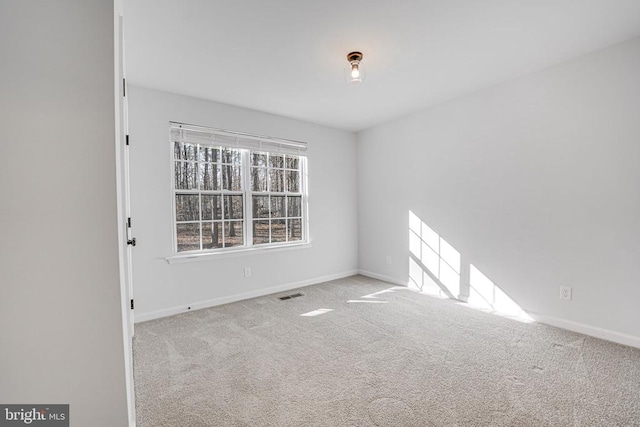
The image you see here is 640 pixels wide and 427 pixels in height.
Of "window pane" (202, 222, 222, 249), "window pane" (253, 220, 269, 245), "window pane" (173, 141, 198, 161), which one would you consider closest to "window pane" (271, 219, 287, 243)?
"window pane" (253, 220, 269, 245)

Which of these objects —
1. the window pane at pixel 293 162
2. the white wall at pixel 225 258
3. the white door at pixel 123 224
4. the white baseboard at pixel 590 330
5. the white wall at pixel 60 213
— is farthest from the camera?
the window pane at pixel 293 162

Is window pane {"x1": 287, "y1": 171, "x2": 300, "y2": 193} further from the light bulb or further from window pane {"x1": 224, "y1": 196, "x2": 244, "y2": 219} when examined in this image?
the light bulb

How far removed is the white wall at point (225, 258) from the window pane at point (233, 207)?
0.57 m

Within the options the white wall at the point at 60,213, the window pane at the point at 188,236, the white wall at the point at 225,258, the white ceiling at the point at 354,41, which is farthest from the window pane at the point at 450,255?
the white wall at the point at 60,213

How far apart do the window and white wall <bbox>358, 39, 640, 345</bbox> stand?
1.87 metres

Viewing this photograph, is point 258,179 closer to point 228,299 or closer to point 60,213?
point 228,299

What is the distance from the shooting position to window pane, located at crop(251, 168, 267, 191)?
13.3ft

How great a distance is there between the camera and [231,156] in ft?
12.6

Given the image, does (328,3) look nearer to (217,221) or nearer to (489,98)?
(489,98)

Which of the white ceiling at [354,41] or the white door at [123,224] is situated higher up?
the white ceiling at [354,41]

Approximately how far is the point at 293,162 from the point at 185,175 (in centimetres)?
162

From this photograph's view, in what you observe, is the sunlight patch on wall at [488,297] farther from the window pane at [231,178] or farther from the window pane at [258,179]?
the window pane at [231,178]

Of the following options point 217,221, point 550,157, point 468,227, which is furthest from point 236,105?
point 550,157

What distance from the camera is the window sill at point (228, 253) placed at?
3.38 metres
